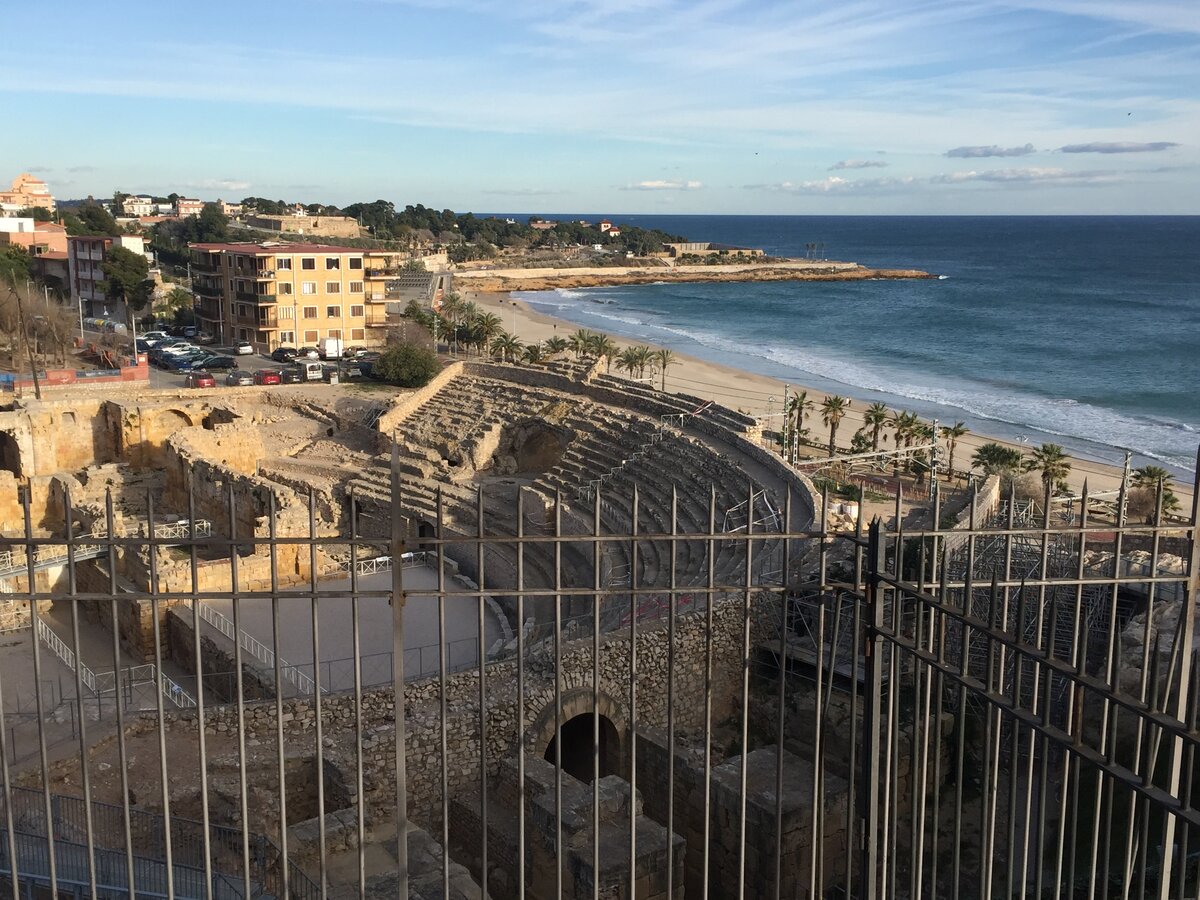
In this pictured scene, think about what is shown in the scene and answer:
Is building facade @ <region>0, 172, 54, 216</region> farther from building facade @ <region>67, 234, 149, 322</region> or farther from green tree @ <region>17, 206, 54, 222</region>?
building facade @ <region>67, 234, 149, 322</region>

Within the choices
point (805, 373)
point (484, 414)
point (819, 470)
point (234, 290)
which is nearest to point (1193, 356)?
point (805, 373)

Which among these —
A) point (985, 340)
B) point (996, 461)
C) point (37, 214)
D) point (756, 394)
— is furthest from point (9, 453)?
point (37, 214)

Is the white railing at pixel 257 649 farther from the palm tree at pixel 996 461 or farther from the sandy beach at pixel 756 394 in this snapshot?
the palm tree at pixel 996 461

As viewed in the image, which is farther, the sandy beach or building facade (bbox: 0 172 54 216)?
building facade (bbox: 0 172 54 216)

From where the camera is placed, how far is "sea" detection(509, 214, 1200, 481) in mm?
49312

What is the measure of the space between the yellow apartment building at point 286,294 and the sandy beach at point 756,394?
16.2 metres

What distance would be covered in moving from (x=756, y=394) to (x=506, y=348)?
12183 millimetres

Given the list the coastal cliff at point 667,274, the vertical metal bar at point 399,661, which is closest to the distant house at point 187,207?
the coastal cliff at point 667,274

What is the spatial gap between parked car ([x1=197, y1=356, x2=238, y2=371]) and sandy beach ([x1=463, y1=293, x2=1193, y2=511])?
20347mm

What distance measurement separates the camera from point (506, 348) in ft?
171

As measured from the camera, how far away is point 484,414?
36188 millimetres

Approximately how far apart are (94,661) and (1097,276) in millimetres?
128161

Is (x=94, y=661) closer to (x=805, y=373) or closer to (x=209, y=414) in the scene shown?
(x=209, y=414)

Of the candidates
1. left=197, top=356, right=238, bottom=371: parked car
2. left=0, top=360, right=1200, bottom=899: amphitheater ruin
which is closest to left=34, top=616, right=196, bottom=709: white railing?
left=0, top=360, right=1200, bottom=899: amphitheater ruin
